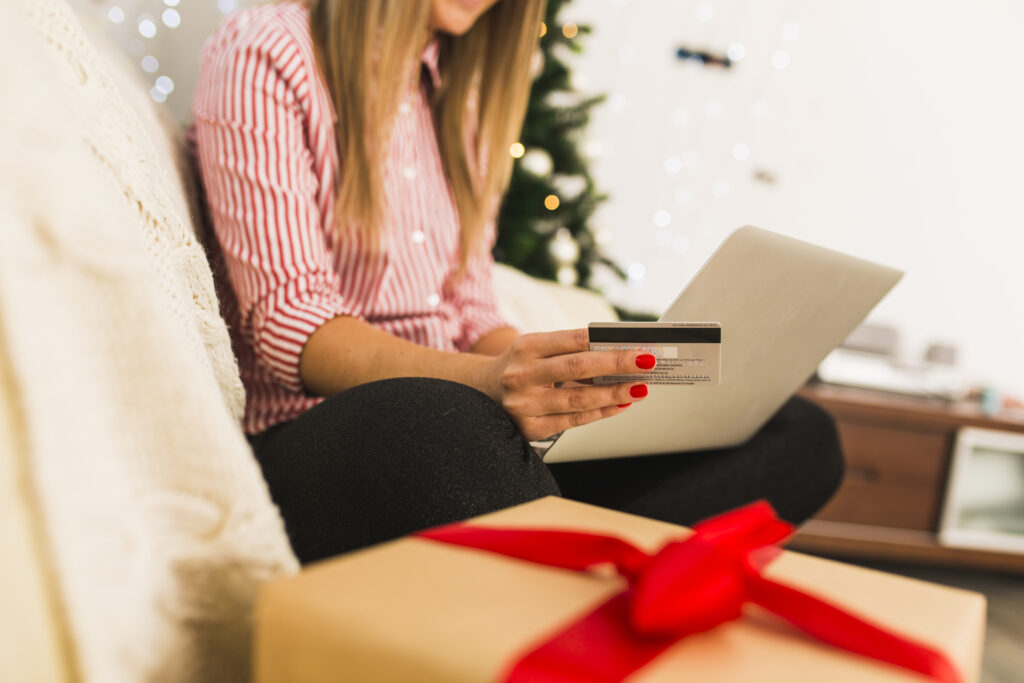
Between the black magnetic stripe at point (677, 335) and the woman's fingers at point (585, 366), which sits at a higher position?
the black magnetic stripe at point (677, 335)

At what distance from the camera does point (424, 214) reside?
89cm

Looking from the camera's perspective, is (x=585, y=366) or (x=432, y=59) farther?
(x=432, y=59)

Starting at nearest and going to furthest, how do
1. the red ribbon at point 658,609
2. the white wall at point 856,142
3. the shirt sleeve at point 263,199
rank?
1. the red ribbon at point 658,609
2. the shirt sleeve at point 263,199
3. the white wall at point 856,142

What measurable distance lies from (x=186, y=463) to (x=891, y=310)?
2.35 m

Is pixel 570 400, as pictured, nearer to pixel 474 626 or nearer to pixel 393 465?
pixel 393 465

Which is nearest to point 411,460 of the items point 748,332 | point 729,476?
point 748,332

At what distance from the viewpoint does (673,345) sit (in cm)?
44

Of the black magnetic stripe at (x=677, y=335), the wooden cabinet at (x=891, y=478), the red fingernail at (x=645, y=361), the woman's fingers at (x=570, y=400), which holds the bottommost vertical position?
the wooden cabinet at (x=891, y=478)

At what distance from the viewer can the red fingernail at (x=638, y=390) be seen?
0.51 metres

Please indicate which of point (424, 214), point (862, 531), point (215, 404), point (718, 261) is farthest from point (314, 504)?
point (862, 531)

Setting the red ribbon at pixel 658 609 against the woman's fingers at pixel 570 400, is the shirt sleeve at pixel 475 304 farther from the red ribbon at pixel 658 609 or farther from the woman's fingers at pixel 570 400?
the red ribbon at pixel 658 609

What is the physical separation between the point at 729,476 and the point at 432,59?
2.24 feet

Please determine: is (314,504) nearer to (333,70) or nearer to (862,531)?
(333,70)

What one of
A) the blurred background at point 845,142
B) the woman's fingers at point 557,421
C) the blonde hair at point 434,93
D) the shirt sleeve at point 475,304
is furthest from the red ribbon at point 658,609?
the blurred background at point 845,142
